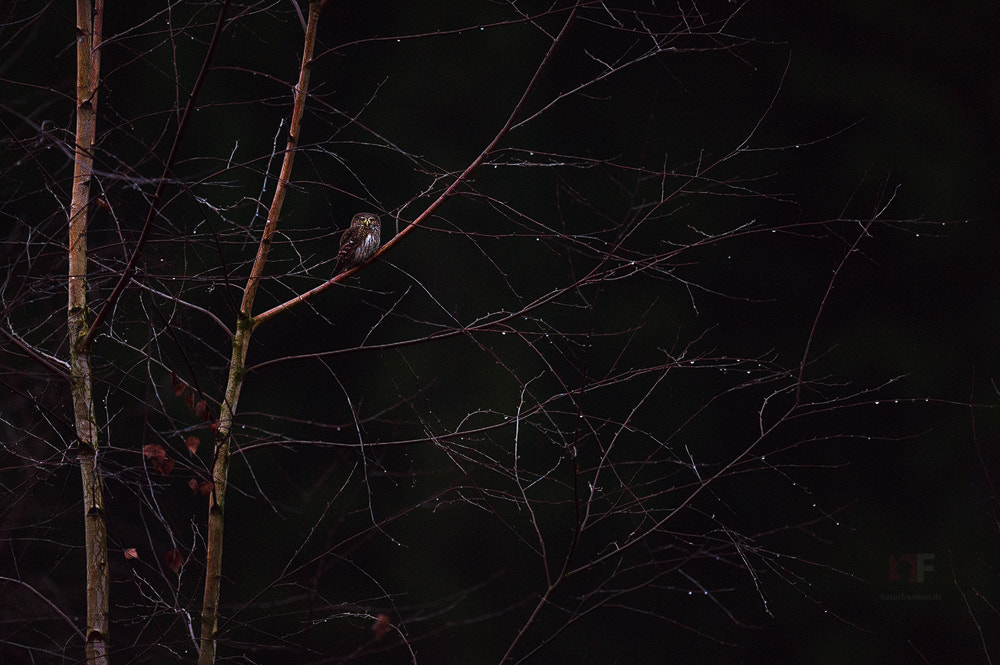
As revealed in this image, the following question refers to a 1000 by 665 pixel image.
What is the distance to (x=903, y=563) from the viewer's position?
461 cm

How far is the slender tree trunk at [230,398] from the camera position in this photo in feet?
5.26

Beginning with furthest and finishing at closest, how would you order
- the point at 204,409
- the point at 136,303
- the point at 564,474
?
the point at 564,474 → the point at 136,303 → the point at 204,409

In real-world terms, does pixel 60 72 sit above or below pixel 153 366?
above

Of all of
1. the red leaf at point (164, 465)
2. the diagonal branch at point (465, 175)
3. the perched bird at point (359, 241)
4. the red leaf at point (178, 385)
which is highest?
the diagonal branch at point (465, 175)

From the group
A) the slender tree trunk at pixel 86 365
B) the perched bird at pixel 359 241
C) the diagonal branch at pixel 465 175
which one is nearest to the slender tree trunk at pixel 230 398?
the diagonal branch at pixel 465 175

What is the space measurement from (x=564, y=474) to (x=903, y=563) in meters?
1.90

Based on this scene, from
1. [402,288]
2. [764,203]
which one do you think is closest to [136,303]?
[402,288]

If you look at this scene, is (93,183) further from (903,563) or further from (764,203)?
(903,563)

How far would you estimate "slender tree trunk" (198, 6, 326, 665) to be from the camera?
5.26 feet

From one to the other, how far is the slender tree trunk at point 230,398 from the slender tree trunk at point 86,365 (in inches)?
7.1

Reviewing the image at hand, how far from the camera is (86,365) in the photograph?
167cm

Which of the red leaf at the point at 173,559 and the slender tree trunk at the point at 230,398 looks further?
the slender tree trunk at the point at 230,398

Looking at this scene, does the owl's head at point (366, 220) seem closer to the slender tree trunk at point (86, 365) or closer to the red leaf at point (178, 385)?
the slender tree trunk at point (86, 365)

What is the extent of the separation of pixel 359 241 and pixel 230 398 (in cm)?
70
